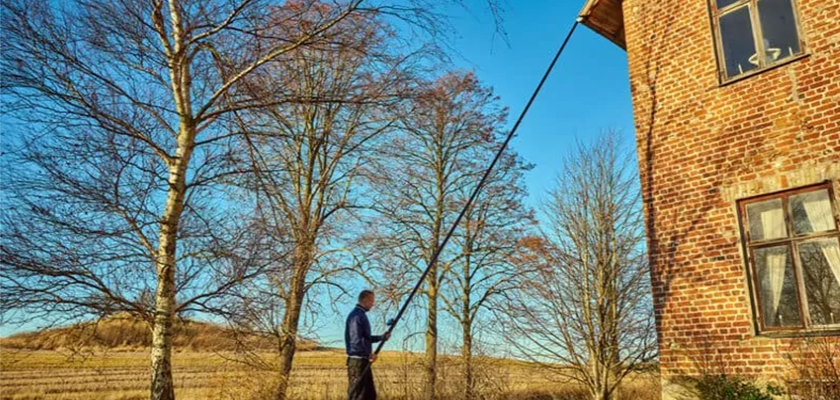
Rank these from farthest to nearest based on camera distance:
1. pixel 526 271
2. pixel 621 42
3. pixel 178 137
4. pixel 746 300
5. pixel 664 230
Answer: pixel 526 271
pixel 621 42
pixel 664 230
pixel 178 137
pixel 746 300

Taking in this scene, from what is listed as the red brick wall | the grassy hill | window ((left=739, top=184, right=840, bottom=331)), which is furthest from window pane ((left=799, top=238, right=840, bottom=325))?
the grassy hill

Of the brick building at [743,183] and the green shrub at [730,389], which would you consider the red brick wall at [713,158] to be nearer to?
the brick building at [743,183]

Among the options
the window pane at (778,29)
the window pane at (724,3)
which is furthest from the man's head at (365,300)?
the window pane at (724,3)

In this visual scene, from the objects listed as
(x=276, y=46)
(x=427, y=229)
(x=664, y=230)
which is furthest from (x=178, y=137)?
(x=427, y=229)

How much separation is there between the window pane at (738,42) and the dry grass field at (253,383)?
836 centimetres

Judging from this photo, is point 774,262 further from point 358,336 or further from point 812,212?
point 358,336

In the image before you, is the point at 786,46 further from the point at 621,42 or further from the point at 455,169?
the point at 455,169

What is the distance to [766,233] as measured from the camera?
6.77 m

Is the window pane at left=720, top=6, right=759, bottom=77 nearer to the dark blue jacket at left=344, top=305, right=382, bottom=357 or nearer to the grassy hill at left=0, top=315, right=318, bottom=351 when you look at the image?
the dark blue jacket at left=344, top=305, right=382, bottom=357

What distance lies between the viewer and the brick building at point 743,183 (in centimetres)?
636

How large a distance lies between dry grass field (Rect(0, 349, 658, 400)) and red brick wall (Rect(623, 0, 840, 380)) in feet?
19.3

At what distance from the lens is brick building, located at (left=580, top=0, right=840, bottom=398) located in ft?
20.9

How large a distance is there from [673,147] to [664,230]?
1.33 metres

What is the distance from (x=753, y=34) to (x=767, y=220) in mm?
2832
